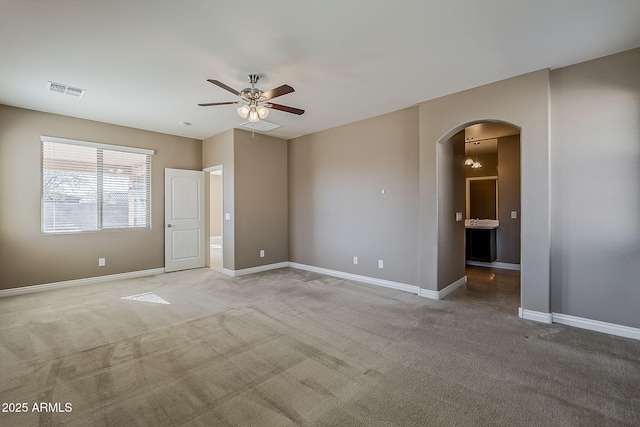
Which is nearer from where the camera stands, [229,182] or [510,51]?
[510,51]

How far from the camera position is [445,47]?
2.75 meters

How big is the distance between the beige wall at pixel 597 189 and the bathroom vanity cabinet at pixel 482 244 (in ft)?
10.1

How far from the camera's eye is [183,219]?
6027 mm

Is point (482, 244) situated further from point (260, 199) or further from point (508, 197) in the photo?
point (260, 199)

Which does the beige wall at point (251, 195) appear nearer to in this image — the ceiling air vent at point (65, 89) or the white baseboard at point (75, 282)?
the white baseboard at point (75, 282)

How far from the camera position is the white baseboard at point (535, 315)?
3.18 m

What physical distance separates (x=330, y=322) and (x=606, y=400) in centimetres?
226

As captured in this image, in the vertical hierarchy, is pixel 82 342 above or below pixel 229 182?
below

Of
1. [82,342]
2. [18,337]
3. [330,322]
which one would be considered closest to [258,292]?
[330,322]

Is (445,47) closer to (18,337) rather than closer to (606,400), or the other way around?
(606,400)

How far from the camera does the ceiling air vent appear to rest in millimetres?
3539

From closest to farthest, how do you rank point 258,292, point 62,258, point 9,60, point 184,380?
point 184,380 < point 9,60 < point 258,292 < point 62,258

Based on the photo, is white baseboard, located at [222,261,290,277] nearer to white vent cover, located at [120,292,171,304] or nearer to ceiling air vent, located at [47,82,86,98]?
white vent cover, located at [120,292,171,304]

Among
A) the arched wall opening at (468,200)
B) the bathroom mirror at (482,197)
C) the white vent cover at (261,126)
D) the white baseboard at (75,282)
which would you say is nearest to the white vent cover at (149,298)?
the white baseboard at (75,282)
